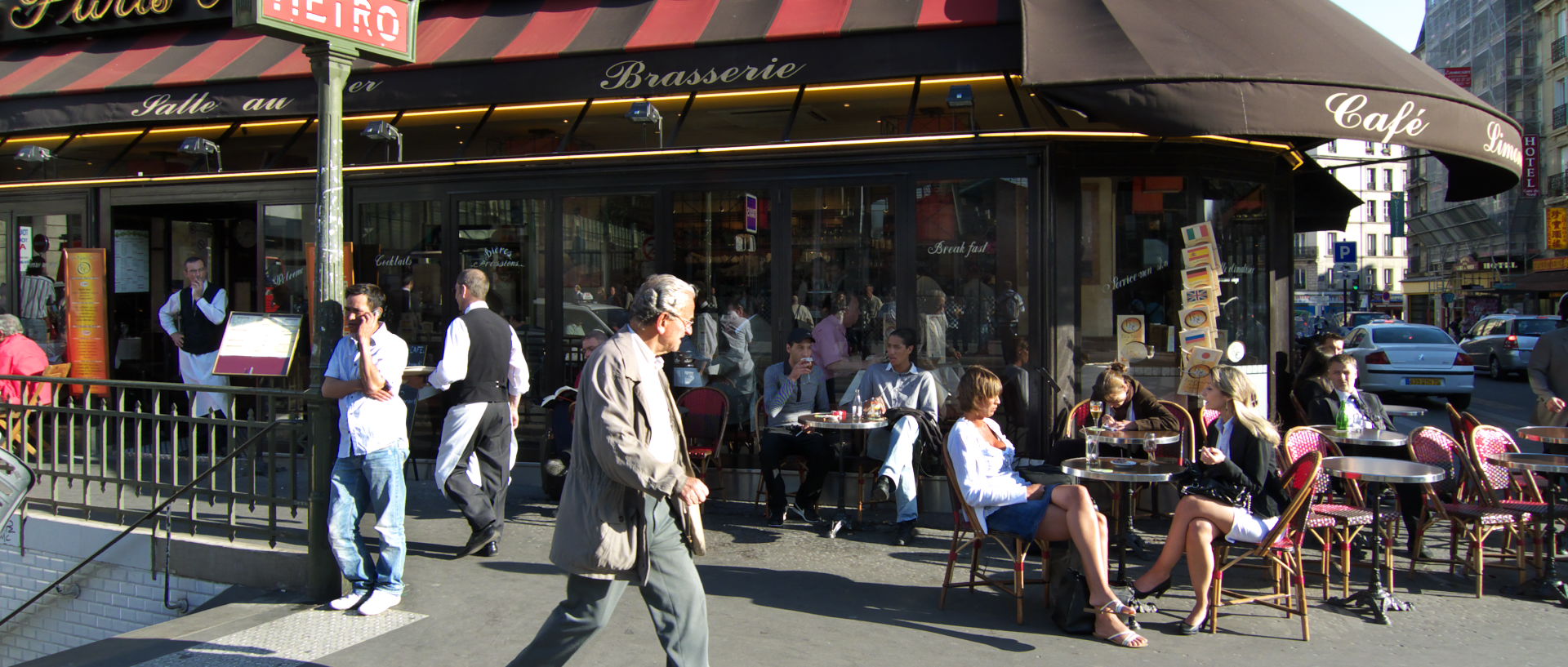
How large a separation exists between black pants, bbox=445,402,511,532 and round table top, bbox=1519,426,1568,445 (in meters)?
6.40

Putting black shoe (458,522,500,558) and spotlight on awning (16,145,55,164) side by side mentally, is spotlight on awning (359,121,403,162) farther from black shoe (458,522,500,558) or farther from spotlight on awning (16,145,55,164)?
black shoe (458,522,500,558)

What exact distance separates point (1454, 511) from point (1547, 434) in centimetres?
126

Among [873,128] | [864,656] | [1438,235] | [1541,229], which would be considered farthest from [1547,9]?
[864,656]

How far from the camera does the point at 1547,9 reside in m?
39.6

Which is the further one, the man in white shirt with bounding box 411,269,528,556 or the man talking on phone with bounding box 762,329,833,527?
the man talking on phone with bounding box 762,329,833,527

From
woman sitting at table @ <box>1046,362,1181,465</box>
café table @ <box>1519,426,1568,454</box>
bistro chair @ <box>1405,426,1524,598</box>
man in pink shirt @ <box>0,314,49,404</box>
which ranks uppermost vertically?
man in pink shirt @ <box>0,314,49,404</box>

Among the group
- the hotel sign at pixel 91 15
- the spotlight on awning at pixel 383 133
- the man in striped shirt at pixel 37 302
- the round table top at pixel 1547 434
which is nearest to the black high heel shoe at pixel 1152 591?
the round table top at pixel 1547 434

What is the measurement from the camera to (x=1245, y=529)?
16.4 feet

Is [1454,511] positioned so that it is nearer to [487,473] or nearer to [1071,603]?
[1071,603]

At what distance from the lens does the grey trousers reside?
349 centimetres

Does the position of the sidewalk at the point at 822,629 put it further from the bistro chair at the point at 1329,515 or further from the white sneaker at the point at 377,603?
the bistro chair at the point at 1329,515

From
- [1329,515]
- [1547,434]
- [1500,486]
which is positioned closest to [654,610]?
[1329,515]

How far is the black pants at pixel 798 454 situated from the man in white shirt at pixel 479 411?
1777 mm

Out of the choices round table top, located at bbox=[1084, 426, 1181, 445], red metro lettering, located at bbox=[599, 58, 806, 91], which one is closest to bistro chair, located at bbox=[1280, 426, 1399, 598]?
round table top, located at bbox=[1084, 426, 1181, 445]
